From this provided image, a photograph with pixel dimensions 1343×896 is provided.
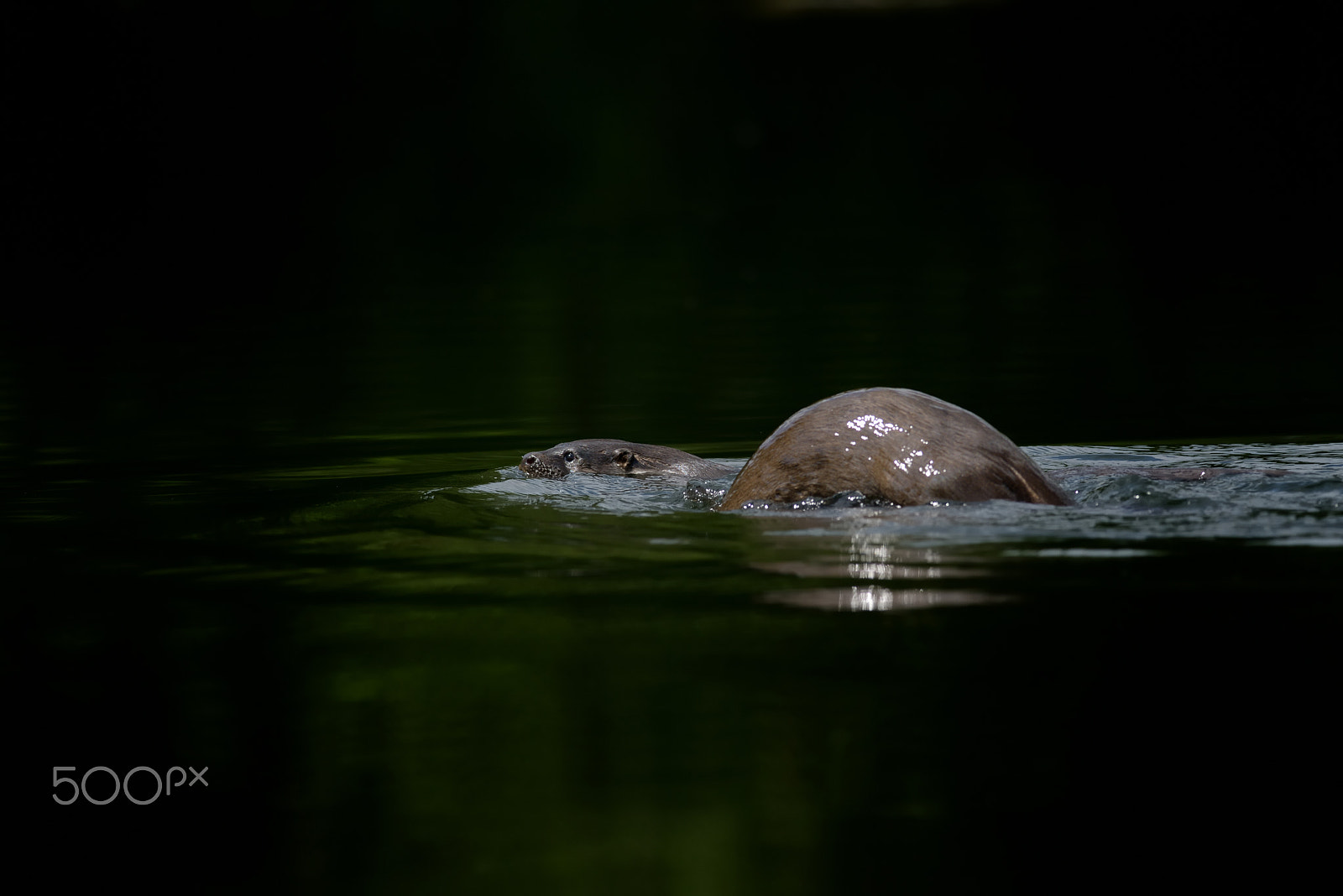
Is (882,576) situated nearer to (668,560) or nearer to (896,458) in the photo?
(668,560)

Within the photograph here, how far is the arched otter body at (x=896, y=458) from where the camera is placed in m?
6.65

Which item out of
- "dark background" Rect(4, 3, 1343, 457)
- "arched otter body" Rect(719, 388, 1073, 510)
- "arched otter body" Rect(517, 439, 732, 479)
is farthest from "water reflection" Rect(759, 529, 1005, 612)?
"dark background" Rect(4, 3, 1343, 457)

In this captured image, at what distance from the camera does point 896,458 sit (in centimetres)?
671

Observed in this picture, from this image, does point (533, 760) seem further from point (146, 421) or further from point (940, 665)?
point (146, 421)

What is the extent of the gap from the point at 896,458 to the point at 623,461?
307 cm

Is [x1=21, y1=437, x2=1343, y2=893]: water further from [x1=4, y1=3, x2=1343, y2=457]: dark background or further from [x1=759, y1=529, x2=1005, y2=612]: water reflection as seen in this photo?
[x1=4, y1=3, x2=1343, y2=457]: dark background

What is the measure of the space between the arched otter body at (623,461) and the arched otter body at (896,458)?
91.1 inches

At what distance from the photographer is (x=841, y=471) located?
6.77 metres

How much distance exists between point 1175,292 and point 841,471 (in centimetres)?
1183

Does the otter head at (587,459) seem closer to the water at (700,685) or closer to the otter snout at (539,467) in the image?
the otter snout at (539,467)

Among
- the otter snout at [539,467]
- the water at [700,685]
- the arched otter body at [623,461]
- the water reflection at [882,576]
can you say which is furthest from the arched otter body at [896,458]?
the arched otter body at [623,461]

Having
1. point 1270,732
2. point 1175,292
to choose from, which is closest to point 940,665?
point 1270,732

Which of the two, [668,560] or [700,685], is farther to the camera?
[668,560]

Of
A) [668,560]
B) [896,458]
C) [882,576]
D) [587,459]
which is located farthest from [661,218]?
[882,576]
